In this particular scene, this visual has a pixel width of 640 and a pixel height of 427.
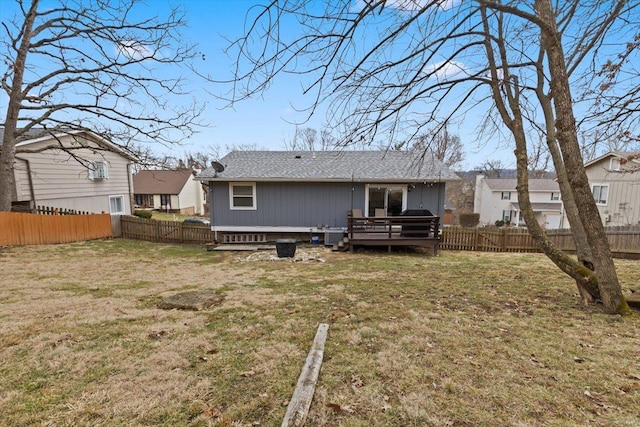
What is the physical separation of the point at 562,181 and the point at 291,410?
5754 mm

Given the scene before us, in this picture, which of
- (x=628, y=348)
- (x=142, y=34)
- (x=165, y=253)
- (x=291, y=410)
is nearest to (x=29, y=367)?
(x=291, y=410)

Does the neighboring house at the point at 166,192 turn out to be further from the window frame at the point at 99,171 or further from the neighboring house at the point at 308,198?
the neighboring house at the point at 308,198

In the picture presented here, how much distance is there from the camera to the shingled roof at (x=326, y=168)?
10539mm

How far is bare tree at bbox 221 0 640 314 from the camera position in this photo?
303cm

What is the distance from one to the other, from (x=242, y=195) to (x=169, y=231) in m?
3.72

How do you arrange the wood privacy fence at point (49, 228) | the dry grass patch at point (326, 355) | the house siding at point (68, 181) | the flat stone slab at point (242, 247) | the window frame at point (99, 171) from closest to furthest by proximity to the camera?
1. the dry grass patch at point (326, 355)
2. the wood privacy fence at point (49, 228)
3. the flat stone slab at point (242, 247)
4. the house siding at point (68, 181)
5. the window frame at point (99, 171)

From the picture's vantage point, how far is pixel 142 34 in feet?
32.4

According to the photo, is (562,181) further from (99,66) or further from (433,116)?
(99,66)

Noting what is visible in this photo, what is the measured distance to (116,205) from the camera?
1673 cm

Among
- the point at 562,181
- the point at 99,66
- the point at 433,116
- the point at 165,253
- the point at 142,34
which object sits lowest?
the point at 165,253

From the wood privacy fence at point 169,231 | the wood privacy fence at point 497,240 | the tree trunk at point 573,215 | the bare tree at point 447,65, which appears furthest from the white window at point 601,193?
the wood privacy fence at point 169,231

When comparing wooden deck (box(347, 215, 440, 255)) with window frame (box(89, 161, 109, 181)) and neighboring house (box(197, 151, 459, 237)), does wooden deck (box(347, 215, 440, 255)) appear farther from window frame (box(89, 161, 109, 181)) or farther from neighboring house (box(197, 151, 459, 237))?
window frame (box(89, 161, 109, 181))

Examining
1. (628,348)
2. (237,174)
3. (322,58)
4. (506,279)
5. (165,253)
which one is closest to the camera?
(628,348)

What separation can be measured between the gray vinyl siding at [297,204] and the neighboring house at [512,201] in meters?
24.5
